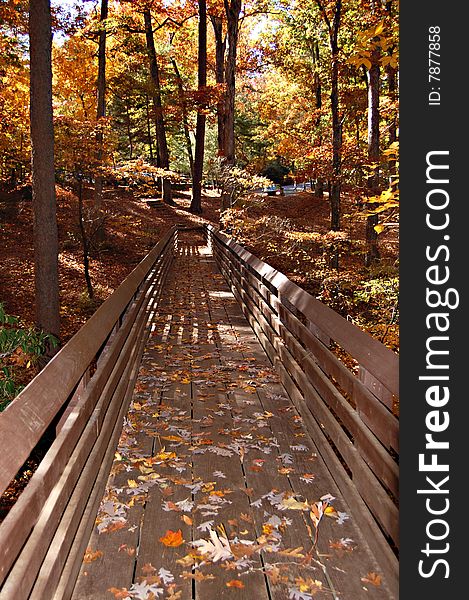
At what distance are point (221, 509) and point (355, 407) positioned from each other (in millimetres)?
1337

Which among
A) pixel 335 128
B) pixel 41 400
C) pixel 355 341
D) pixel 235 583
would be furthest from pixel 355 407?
pixel 335 128

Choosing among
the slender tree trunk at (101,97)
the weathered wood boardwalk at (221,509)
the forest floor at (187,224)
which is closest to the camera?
the weathered wood boardwalk at (221,509)

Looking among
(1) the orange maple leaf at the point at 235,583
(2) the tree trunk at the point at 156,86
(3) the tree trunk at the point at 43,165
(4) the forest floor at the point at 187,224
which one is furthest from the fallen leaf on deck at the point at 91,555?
(2) the tree trunk at the point at 156,86

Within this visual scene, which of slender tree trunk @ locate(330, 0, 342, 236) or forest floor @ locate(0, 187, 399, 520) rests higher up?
slender tree trunk @ locate(330, 0, 342, 236)

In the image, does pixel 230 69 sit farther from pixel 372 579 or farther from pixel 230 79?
pixel 372 579

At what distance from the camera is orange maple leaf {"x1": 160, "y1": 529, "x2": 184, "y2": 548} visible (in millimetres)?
3350

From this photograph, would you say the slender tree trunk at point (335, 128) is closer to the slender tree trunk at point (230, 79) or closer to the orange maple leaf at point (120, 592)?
the slender tree trunk at point (230, 79)

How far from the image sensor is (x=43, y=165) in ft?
26.9

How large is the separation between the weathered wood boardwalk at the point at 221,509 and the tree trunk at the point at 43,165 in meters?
2.55

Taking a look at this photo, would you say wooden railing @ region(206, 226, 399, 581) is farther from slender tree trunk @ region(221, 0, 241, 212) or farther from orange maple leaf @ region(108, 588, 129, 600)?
slender tree trunk @ region(221, 0, 241, 212)

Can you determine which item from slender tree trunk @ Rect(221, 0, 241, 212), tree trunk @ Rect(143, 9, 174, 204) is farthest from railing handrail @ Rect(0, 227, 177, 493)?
tree trunk @ Rect(143, 9, 174, 204)

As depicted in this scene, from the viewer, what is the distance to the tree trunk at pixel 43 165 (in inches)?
314

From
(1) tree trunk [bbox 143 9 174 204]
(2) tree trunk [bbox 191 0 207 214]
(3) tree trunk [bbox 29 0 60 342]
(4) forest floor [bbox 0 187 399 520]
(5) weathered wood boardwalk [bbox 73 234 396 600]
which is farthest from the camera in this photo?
(1) tree trunk [bbox 143 9 174 204]

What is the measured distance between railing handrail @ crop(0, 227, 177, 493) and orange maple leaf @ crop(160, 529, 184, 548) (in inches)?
38.8
